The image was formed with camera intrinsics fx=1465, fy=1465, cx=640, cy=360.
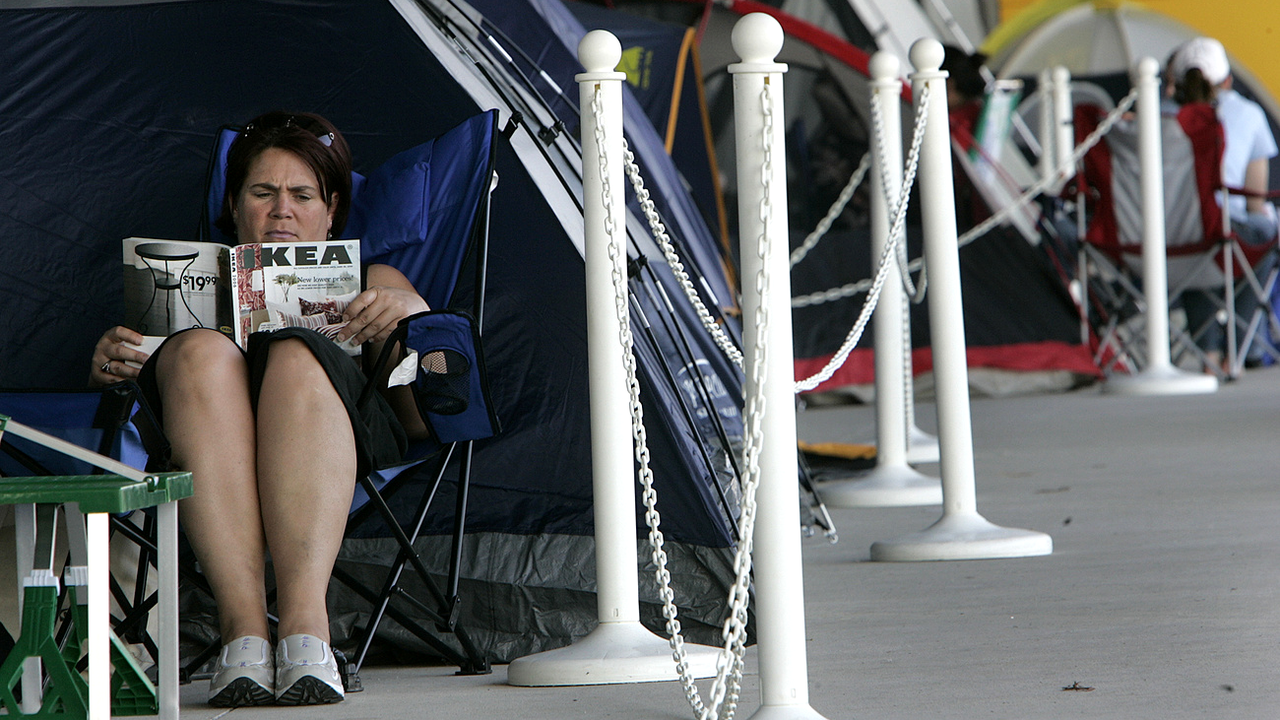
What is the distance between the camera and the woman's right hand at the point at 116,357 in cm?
190

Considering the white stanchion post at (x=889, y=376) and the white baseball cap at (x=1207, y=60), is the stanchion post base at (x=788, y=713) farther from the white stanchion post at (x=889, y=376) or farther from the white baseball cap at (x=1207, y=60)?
the white baseball cap at (x=1207, y=60)

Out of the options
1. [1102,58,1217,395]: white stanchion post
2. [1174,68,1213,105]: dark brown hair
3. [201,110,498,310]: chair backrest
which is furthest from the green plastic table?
[1174,68,1213,105]: dark brown hair

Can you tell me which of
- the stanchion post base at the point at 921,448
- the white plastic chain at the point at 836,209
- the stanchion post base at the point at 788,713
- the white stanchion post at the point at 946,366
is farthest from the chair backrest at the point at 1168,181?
the stanchion post base at the point at 788,713

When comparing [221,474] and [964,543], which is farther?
[964,543]

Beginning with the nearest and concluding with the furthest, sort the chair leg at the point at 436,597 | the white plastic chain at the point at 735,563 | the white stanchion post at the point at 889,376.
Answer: the white plastic chain at the point at 735,563, the chair leg at the point at 436,597, the white stanchion post at the point at 889,376

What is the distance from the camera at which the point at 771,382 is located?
138 centimetres

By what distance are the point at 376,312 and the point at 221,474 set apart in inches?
13.2

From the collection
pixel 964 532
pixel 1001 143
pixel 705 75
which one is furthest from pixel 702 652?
pixel 1001 143

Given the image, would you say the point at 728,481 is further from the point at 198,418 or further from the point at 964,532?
the point at 198,418

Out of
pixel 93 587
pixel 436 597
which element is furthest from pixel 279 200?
pixel 93 587

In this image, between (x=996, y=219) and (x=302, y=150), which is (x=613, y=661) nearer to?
(x=302, y=150)

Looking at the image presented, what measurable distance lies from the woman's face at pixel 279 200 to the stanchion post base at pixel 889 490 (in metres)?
1.54

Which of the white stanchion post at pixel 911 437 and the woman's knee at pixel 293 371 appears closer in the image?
the woman's knee at pixel 293 371

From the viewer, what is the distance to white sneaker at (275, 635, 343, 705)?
5.28 feet
